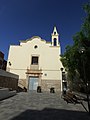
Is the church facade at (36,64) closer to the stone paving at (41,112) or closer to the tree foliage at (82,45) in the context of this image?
the tree foliage at (82,45)

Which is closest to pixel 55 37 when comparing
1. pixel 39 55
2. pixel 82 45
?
pixel 39 55

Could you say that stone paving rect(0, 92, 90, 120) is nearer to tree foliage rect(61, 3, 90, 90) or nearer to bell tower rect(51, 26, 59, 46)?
tree foliage rect(61, 3, 90, 90)

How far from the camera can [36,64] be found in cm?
2423

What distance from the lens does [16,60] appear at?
24375 millimetres

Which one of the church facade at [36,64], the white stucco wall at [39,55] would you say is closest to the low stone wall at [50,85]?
the church facade at [36,64]

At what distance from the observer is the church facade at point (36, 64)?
2331 centimetres

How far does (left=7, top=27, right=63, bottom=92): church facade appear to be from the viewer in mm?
23312

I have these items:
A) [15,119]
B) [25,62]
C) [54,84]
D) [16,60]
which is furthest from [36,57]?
[15,119]

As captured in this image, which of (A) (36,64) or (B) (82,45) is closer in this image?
(B) (82,45)

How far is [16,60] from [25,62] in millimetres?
1834

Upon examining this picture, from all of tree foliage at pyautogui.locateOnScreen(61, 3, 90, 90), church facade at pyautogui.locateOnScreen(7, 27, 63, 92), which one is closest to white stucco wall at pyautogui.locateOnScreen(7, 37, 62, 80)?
church facade at pyautogui.locateOnScreen(7, 27, 63, 92)

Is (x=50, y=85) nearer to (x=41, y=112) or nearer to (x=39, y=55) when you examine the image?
(x=39, y=55)

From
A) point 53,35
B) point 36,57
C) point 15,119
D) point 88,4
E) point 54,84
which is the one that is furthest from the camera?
point 53,35

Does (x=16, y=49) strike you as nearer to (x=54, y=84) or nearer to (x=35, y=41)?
(x=35, y=41)
